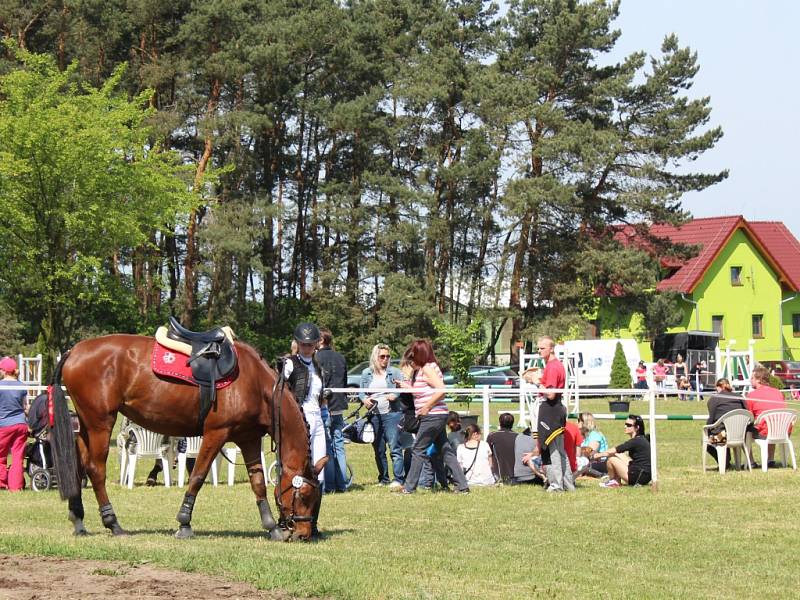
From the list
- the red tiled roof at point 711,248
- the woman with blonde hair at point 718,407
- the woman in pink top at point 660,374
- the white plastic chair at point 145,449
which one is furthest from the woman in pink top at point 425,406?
the red tiled roof at point 711,248

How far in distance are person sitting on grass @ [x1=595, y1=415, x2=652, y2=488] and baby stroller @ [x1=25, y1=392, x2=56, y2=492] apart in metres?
7.35

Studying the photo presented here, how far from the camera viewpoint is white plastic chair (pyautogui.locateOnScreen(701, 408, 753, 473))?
57.2 feet

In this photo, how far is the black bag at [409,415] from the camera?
1457 centimetres

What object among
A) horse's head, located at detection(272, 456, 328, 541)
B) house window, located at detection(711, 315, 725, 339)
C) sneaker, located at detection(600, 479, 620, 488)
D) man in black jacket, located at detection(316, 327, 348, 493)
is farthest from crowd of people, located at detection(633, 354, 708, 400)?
horse's head, located at detection(272, 456, 328, 541)

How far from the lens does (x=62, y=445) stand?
33.9ft

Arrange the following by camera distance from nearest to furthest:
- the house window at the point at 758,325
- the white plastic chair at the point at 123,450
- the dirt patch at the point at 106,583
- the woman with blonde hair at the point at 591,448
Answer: the dirt patch at the point at 106,583 → the white plastic chair at the point at 123,450 → the woman with blonde hair at the point at 591,448 → the house window at the point at 758,325

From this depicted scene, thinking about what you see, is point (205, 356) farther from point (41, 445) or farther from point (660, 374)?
point (660, 374)

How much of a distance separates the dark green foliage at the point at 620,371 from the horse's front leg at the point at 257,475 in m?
35.1

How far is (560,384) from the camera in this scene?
14.9 meters

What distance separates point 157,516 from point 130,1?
40133mm

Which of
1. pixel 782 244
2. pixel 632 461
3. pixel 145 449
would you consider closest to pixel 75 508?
pixel 145 449

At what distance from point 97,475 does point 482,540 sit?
135 inches

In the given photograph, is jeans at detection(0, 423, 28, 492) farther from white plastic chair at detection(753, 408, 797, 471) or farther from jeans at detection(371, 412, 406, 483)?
white plastic chair at detection(753, 408, 797, 471)

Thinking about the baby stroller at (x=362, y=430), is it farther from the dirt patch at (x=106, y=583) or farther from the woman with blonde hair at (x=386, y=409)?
the dirt patch at (x=106, y=583)
